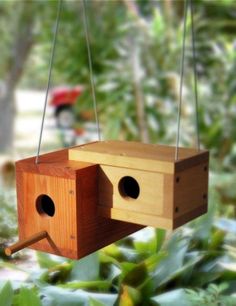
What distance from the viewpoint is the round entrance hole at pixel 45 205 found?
1270mm

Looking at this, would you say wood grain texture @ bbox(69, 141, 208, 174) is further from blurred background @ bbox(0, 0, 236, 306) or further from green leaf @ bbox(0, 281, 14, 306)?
blurred background @ bbox(0, 0, 236, 306)

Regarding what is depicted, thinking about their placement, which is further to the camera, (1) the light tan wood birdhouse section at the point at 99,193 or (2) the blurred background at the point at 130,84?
(2) the blurred background at the point at 130,84

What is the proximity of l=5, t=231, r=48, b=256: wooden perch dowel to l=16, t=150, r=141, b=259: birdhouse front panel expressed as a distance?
0.8 inches

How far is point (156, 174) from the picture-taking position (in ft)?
3.89

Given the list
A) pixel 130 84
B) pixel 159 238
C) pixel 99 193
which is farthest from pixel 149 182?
pixel 130 84

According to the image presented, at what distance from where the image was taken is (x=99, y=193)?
50.5 inches

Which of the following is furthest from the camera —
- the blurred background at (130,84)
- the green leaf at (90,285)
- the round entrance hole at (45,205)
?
the blurred background at (130,84)

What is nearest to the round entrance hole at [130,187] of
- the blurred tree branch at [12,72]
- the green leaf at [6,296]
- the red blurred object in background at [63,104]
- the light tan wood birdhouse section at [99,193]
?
the light tan wood birdhouse section at [99,193]

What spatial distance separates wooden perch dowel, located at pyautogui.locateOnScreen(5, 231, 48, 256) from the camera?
1158 mm

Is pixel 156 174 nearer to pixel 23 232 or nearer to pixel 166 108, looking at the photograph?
pixel 23 232

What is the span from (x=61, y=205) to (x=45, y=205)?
10cm

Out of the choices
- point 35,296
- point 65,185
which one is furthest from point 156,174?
point 35,296

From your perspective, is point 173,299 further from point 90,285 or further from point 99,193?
point 99,193

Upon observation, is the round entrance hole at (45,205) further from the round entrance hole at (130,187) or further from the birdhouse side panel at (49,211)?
the round entrance hole at (130,187)
